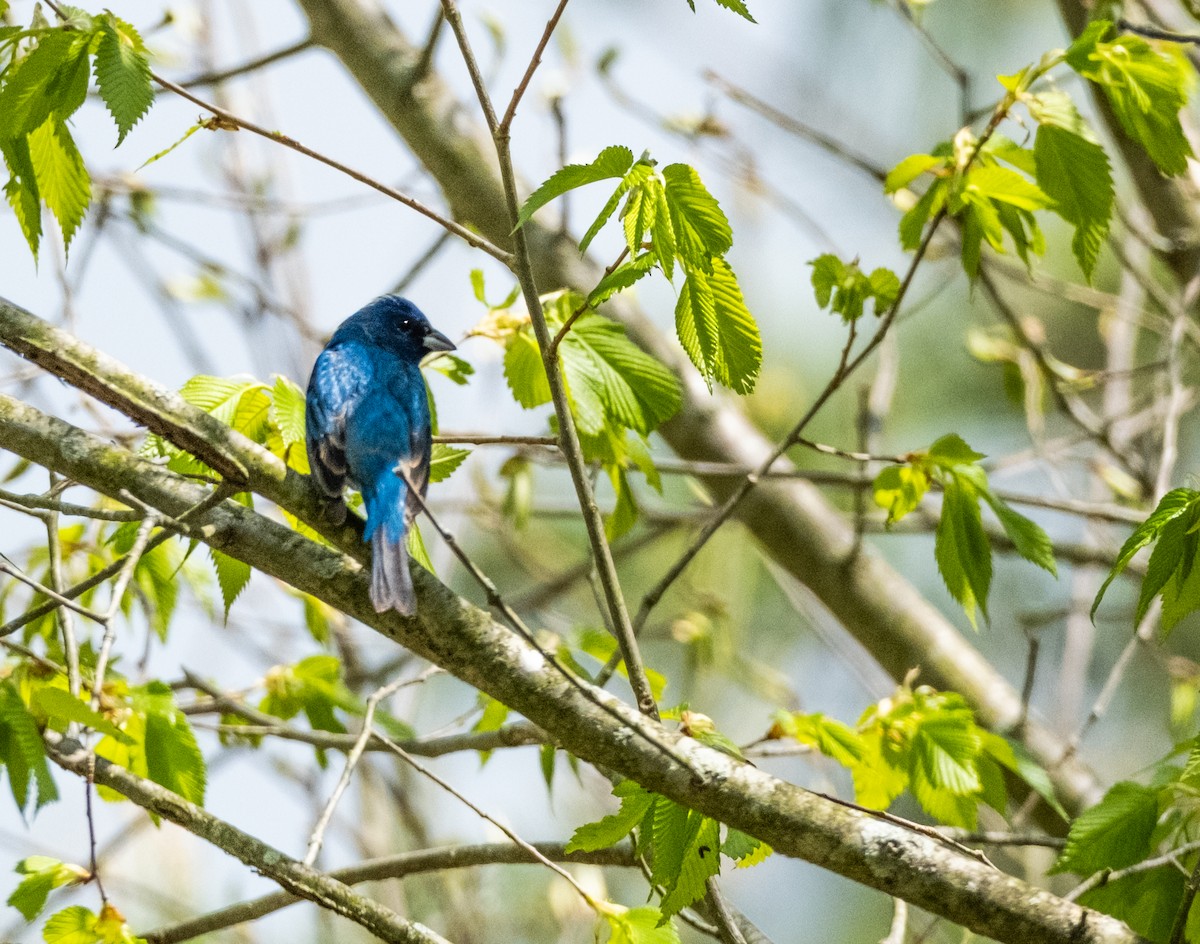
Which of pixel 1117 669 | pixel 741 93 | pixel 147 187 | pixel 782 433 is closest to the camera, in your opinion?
Answer: pixel 1117 669

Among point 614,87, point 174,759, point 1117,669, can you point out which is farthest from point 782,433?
point 174,759

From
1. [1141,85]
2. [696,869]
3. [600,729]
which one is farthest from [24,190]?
[1141,85]

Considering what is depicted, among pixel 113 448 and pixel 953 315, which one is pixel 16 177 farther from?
pixel 953 315

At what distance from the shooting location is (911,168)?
297 cm

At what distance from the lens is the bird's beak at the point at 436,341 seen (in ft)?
16.5

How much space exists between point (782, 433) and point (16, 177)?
5.56 metres

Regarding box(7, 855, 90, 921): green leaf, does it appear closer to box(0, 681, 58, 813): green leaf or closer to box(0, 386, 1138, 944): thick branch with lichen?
box(0, 681, 58, 813): green leaf

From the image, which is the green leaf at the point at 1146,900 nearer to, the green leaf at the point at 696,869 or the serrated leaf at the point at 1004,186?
the green leaf at the point at 696,869

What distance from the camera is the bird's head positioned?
4973 millimetres

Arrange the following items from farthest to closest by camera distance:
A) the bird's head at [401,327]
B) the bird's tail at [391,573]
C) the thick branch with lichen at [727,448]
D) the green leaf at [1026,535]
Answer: the bird's head at [401,327] → the thick branch with lichen at [727,448] → the green leaf at [1026,535] → the bird's tail at [391,573]

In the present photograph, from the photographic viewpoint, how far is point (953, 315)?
30.5ft

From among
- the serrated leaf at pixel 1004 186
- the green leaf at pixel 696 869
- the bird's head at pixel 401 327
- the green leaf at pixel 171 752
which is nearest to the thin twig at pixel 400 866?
the green leaf at pixel 171 752

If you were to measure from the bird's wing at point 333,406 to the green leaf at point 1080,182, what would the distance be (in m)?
1.92

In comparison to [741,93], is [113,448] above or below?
below
